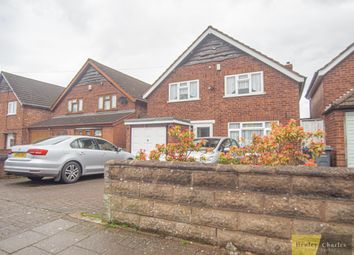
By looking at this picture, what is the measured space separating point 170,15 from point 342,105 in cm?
802

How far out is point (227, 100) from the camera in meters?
11.6

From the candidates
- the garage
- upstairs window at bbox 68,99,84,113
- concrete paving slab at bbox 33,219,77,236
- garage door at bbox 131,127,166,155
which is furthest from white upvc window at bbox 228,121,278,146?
upstairs window at bbox 68,99,84,113

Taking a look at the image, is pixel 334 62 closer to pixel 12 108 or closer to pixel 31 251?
pixel 31 251

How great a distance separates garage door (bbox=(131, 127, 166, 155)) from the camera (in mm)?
11508

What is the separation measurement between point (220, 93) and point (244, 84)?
1.42m

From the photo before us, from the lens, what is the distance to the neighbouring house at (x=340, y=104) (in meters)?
7.52

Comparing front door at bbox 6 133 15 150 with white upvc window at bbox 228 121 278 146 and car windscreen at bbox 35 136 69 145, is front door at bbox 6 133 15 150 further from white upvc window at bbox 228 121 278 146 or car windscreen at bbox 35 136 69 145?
white upvc window at bbox 228 121 278 146

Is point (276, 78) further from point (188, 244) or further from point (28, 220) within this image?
point (28, 220)

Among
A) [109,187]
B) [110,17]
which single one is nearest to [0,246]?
[109,187]

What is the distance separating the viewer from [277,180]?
2.13 m

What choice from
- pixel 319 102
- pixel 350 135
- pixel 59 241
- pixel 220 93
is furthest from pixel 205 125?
pixel 59 241

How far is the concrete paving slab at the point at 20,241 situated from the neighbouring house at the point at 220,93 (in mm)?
8754

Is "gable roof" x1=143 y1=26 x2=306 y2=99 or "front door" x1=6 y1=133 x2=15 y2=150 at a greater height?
"gable roof" x1=143 y1=26 x2=306 y2=99

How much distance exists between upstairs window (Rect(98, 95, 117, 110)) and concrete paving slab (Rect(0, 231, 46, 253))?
1398 cm
